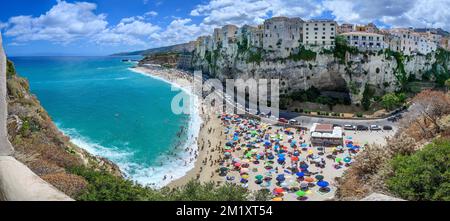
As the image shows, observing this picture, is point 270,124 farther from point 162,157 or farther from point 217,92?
point 217,92

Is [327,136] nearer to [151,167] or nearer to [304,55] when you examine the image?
[151,167]

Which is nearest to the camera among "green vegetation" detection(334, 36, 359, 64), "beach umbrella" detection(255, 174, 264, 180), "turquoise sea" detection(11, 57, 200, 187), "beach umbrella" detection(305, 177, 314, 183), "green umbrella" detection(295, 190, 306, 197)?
"green umbrella" detection(295, 190, 306, 197)

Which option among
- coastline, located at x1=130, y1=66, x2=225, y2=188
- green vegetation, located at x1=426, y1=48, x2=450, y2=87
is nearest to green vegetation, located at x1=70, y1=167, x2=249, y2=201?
coastline, located at x1=130, y1=66, x2=225, y2=188

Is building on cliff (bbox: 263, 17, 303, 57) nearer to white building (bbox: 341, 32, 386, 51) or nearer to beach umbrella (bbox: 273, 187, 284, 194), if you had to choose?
white building (bbox: 341, 32, 386, 51)

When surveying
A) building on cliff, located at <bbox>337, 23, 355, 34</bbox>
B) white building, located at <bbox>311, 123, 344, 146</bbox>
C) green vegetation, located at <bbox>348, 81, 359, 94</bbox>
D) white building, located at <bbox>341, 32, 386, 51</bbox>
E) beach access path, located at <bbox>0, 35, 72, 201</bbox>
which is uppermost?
building on cliff, located at <bbox>337, 23, 355, 34</bbox>

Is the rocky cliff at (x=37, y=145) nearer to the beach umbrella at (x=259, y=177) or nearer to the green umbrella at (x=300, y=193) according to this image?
the beach umbrella at (x=259, y=177)

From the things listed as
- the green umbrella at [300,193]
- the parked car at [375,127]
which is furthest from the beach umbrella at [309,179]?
the parked car at [375,127]
